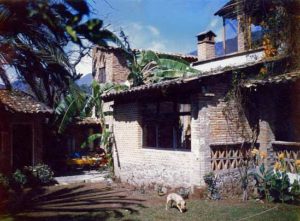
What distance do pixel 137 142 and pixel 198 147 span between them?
3541 millimetres

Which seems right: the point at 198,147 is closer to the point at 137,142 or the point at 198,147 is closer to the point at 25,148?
the point at 137,142

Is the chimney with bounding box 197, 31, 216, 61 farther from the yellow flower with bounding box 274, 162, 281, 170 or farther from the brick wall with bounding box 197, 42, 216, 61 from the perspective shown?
the yellow flower with bounding box 274, 162, 281, 170

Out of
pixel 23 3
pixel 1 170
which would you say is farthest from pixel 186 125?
pixel 23 3

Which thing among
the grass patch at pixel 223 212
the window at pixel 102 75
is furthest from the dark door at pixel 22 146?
the grass patch at pixel 223 212

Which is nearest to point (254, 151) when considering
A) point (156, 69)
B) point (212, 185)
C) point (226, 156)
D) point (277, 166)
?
point (226, 156)

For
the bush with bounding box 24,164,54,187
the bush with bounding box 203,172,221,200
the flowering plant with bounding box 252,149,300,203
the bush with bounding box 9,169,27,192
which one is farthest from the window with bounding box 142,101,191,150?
the bush with bounding box 9,169,27,192

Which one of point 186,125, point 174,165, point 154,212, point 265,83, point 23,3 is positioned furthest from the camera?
point 186,125

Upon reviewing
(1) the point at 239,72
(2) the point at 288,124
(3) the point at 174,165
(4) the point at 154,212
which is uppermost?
(1) the point at 239,72

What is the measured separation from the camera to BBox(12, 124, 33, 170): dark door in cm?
1692

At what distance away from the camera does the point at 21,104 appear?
51.9 feet

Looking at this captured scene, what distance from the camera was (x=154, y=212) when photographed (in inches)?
366

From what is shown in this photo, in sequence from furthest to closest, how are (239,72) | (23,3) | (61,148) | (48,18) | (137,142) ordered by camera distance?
(61,148) → (137,142) → (239,72) → (23,3) → (48,18)

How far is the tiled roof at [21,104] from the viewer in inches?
594

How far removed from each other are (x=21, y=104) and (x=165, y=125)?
21.1ft
